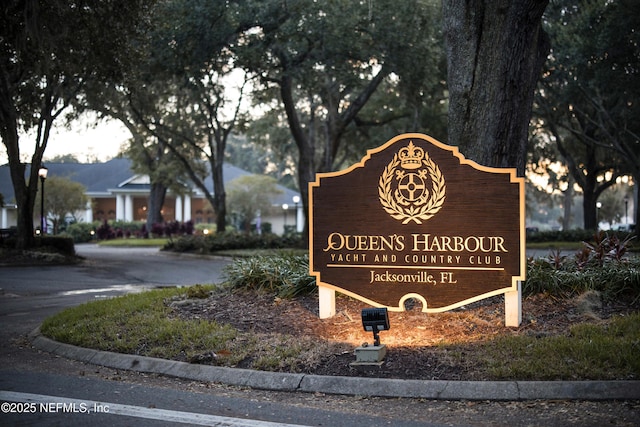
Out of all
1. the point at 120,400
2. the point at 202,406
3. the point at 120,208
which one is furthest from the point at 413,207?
the point at 120,208

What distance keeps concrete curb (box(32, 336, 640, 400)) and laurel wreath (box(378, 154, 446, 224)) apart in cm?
252

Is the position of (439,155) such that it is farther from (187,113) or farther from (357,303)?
(187,113)

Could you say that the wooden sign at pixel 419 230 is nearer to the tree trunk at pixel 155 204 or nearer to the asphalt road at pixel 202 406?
the asphalt road at pixel 202 406

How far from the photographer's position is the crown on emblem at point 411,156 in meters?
9.13

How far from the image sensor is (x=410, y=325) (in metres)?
9.23

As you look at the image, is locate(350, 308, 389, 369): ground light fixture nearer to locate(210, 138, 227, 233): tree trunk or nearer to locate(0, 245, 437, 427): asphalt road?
locate(0, 245, 437, 427): asphalt road

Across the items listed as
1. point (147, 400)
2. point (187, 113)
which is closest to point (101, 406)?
point (147, 400)

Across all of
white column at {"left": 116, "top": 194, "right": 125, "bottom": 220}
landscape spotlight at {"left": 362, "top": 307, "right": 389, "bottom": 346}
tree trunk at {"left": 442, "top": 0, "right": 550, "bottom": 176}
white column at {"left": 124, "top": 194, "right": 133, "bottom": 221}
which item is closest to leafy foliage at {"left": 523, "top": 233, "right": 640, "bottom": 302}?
tree trunk at {"left": 442, "top": 0, "right": 550, "bottom": 176}

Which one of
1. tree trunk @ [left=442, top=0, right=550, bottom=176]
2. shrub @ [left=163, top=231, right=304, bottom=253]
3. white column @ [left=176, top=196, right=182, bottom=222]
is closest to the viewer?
tree trunk @ [left=442, top=0, right=550, bottom=176]

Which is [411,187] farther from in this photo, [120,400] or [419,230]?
[120,400]

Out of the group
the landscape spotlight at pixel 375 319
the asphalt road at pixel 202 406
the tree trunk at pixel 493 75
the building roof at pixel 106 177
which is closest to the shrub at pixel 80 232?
the building roof at pixel 106 177

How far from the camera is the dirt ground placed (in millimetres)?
7586

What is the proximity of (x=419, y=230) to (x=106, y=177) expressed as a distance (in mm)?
55966

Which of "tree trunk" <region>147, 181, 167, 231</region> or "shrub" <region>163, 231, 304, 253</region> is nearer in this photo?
"shrub" <region>163, 231, 304, 253</region>
